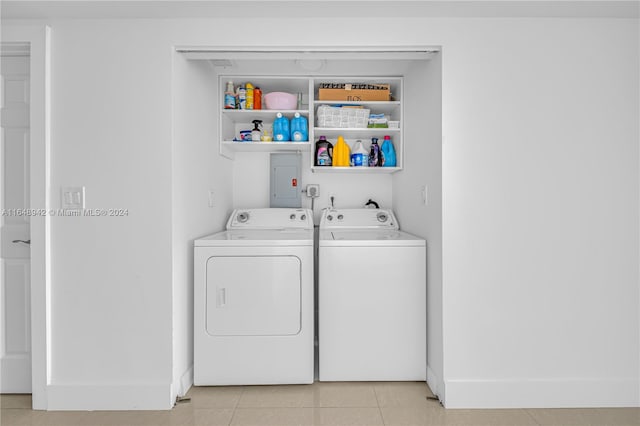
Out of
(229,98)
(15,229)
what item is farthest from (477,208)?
(15,229)

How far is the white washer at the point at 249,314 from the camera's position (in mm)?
2148

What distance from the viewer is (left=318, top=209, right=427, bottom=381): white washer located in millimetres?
2199

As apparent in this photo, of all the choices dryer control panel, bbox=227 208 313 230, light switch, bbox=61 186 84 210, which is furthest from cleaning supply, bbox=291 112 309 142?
light switch, bbox=61 186 84 210

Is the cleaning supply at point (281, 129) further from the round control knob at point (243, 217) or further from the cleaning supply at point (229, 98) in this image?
the round control knob at point (243, 217)

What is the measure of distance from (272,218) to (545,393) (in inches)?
82.9

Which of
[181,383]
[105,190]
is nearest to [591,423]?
[181,383]

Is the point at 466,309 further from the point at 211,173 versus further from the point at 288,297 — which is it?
the point at 211,173

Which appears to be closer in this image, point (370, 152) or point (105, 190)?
point (105, 190)

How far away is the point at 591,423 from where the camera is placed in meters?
1.84

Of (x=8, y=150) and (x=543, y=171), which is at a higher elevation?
(x=8, y=150)

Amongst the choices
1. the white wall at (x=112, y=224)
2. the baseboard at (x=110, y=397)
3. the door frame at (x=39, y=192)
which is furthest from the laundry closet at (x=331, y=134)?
the baseboard at (x=110, y=397)

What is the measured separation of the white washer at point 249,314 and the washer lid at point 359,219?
84 centimetres

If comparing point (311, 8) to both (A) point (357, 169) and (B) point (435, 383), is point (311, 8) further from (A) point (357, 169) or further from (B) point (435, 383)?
(B) point (435, 383)

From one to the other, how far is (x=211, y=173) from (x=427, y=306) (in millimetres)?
1698
